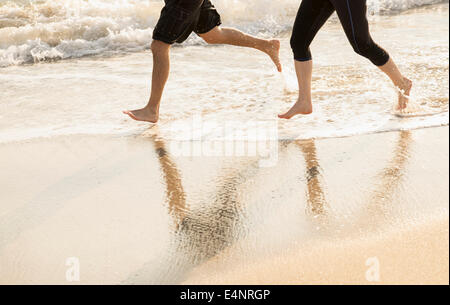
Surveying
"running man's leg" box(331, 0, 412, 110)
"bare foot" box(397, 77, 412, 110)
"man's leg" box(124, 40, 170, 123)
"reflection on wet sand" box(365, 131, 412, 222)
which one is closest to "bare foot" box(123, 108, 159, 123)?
"man's leg" box(124, 40, 170, 123)

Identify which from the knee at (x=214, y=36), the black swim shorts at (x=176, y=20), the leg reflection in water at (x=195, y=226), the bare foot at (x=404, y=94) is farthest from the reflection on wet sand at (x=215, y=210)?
the knee at (x=214, y=36)

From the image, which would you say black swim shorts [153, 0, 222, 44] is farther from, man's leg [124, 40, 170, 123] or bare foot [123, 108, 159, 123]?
bare foot [123, 108, 159, 123]

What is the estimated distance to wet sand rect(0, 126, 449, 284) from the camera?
7.36 feet

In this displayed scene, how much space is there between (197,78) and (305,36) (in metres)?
1.71

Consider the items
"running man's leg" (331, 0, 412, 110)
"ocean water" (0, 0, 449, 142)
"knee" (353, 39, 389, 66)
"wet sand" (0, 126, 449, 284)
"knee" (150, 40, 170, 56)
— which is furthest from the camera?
"ocean water" (0, 0, 449, 142)

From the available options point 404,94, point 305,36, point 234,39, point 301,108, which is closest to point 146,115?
point 234,39

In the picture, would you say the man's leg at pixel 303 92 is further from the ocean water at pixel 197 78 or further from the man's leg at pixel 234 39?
the man's leg at pixel 234 39

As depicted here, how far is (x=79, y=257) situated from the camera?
238 cm

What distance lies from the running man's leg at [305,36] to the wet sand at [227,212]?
0.39 m

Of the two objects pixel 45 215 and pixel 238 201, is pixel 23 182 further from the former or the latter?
pixel 238 201

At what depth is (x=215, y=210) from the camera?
276cm

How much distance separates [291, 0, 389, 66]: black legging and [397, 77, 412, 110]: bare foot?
10.6 inches

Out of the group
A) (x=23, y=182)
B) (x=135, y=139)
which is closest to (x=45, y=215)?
(x=23, y=182)

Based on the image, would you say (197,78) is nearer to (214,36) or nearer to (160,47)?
(214,36)
